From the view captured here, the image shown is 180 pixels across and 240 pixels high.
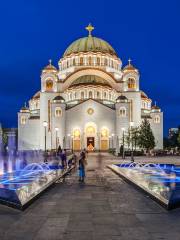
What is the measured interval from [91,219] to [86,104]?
239 ft

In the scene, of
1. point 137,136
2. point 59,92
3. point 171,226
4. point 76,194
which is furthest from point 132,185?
point 59,92

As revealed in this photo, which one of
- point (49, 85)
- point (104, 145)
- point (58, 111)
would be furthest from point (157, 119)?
point (49, 85)

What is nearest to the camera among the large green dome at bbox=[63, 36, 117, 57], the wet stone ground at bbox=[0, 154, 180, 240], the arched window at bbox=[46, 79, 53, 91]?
the wet stone ground at bbox=[0, 154, 180, 240]

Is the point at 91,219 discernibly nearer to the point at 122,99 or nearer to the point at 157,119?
the point at 122,99

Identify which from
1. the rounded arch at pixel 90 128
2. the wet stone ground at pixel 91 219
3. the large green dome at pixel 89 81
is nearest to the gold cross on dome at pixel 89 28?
the large green dome at pixel 89 81

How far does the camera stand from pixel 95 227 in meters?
8.53

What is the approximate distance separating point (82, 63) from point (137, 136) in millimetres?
30783

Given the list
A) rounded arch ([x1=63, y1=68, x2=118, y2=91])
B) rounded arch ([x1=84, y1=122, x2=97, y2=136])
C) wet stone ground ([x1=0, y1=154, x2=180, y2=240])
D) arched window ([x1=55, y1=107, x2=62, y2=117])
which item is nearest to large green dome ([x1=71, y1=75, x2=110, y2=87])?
rounded arch ([x1=63, y1=68, x2=118, y2=91])

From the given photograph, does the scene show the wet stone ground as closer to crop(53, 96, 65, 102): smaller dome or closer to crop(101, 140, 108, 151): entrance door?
crop(101, 140, 108, 151): entrance door

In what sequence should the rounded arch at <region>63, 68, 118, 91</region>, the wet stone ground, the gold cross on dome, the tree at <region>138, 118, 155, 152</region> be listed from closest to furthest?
the wet stone ground < the tree at <region>138, 118, 155, 152</region> < the rounded arch at <region>63, 68, 118, 91</region> < the gold cross on dome

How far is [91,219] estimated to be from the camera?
9.44m

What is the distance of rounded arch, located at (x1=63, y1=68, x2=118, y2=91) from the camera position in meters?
90.0

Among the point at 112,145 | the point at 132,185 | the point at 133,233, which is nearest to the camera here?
the point at 133,233

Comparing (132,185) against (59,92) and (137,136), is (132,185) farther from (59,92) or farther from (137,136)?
(59,92)
